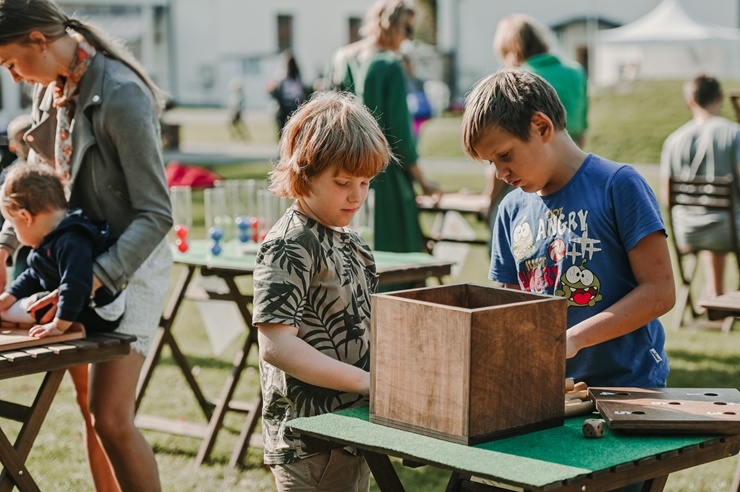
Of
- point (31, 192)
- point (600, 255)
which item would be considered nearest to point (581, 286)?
point (600, 255)

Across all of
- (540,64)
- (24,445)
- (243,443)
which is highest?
(540,64)

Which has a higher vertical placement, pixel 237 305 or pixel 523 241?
pixel 523 241

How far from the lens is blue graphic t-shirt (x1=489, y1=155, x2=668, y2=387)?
2.65 metres

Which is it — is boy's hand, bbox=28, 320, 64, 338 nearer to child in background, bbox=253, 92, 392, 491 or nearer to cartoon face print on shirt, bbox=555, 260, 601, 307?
child in background, bbox=253, 92, 392, 491

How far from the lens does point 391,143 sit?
6.17 meters

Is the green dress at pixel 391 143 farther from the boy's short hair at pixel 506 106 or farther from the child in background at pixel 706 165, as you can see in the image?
the boy's short hair at pixel 506 106

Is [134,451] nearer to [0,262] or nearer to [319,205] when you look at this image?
[0,262]

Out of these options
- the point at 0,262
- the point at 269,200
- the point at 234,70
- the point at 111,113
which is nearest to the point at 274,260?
the point at 111,113

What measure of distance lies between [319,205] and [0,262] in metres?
1.60

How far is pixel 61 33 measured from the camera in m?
3.46

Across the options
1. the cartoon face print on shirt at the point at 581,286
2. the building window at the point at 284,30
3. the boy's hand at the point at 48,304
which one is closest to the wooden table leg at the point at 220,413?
the boy's hand at the point at 48,304

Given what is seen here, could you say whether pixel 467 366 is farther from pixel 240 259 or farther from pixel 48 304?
pixel 240 259

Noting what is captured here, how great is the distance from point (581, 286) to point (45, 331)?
156 cm

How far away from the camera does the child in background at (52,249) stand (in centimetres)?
333
